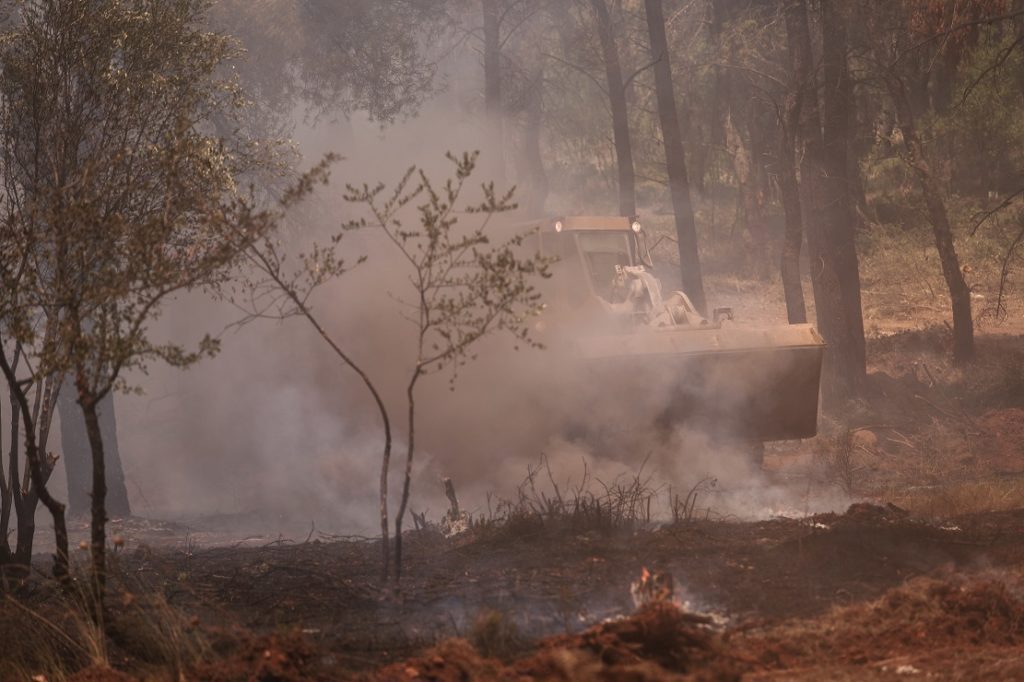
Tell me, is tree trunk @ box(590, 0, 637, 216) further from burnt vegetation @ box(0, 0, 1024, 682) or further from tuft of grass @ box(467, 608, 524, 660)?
tuft of grass @ box(467, 608, 524, 660)

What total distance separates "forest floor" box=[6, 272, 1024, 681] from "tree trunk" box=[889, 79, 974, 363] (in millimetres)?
7707

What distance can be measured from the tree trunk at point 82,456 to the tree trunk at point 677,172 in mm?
10545

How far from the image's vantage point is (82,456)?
18109mm

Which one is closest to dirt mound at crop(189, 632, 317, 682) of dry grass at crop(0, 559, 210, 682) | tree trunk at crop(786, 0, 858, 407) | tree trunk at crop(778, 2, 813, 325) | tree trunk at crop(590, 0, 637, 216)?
dry grass at crop(0, 559, 210, 682)

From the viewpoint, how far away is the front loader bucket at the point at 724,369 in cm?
1336

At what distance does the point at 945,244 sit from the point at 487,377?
8906mm

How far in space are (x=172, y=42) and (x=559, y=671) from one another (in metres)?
7.15

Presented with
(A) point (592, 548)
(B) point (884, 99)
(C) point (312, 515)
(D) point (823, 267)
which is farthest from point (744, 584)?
(B) point (884, 99)

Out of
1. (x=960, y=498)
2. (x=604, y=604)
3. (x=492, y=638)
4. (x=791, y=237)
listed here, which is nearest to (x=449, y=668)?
(x=492, y=638)

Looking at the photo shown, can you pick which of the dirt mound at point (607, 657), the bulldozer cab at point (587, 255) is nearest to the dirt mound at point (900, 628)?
the dirt mound at point (607, 657)

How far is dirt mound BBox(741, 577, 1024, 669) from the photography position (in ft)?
23.7

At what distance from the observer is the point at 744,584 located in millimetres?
8719

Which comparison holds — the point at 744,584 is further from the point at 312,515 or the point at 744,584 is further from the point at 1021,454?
the point at 312,515

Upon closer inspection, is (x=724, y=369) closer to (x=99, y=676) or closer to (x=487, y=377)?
(x=487, y=377)
